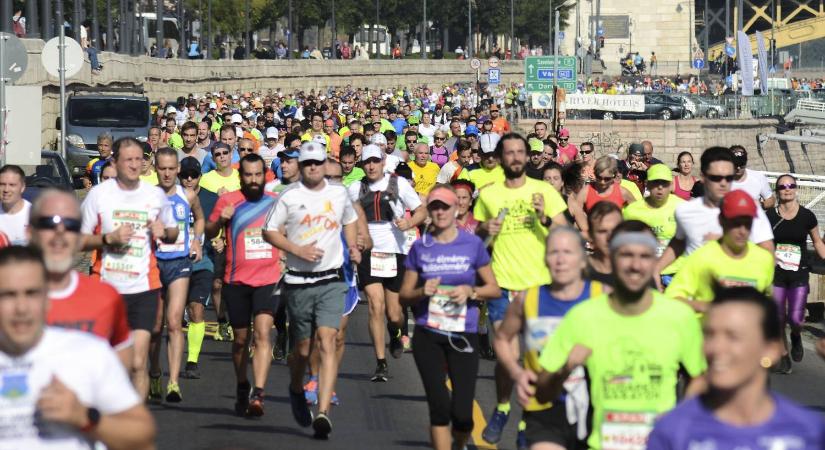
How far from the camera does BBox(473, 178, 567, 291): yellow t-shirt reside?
1104 cm

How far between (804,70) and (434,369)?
107 meters

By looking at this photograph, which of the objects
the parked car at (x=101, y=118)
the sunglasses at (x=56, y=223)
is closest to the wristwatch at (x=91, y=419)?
the sunglasses at (x=56, y=223)

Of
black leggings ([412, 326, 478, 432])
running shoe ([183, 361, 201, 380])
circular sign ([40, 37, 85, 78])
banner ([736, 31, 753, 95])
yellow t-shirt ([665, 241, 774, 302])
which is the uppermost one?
banner ([736, 31, 753, 95])

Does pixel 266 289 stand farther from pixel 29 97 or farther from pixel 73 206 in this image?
pixel 29 97

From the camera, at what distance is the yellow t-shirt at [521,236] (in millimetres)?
11039

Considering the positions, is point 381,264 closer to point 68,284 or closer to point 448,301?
point 448,301

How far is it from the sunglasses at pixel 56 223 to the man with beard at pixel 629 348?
5.99ft

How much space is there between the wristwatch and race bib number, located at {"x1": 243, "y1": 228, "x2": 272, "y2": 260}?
6.54 m

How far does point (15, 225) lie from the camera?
1101 centimetres

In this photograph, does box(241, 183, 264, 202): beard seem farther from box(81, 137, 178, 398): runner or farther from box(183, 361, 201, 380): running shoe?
box(183, 361, 201, 380): running shoe

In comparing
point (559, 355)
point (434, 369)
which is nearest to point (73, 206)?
point (559, 355)

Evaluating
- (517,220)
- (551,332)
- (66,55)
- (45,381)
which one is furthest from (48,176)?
(45,381)

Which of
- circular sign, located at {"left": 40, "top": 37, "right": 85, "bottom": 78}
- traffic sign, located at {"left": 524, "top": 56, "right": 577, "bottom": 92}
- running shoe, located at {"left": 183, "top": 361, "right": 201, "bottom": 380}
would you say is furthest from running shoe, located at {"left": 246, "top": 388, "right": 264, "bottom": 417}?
traffic sign, located at {"left": 524, "top": 56, "right": 577, "bottom": 92}

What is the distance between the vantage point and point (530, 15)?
4552 inches
